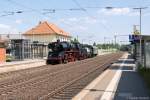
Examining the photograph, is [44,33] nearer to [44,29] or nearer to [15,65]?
[44,29]

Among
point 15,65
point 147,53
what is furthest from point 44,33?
point 147,53

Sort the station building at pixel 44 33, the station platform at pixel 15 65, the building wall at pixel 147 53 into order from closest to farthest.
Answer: the building wall at pixel 147 53, the station platform at pixel 15 65, the station building at pixel 44 33

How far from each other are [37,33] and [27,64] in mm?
89423

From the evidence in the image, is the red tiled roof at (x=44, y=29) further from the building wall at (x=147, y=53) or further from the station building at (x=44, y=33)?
the building wall at (x=147, y=53)

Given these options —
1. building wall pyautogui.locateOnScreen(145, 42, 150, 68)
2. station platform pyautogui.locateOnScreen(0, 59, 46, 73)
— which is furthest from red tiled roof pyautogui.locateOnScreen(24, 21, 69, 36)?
building wall pyautogui.locateOnScreen(145, 42, 150, 68)

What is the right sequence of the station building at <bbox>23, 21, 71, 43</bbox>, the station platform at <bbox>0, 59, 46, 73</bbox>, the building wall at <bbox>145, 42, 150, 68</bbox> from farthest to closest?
1. the station building at <bbox>23, 21, 71, 43</bbox>
2. the station platform at <bbox>0, 59, 46, 73</bbox>
3. the building wall at <bbox>145, 42, 150, 68</bbox>

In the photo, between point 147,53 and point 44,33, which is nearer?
Answer: point 147,53

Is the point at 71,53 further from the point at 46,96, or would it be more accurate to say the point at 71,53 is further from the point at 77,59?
the point at 46,96

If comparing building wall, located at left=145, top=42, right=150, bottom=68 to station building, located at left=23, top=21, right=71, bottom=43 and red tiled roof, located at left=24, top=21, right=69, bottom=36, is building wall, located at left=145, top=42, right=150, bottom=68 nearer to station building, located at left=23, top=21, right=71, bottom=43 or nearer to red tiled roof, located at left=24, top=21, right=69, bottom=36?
station building, located at left=23, top=21, right=71, bottom=43

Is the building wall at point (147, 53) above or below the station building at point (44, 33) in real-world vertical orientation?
below

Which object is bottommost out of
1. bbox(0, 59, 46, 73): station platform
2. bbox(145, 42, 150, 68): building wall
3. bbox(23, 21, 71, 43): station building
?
bbox(0, 59, 46, 73): station platform

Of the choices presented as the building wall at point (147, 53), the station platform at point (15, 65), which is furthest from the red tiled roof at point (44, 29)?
the building wall at point (147, 53)

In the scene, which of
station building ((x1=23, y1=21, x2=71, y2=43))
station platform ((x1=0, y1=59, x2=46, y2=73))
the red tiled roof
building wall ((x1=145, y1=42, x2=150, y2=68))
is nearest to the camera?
building wall ((x1=145, y1=42, x2=150, y2=68))

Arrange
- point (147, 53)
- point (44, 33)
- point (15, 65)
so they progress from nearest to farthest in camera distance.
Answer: point (147, 53) → point (15, 65) → point (44, 33)
